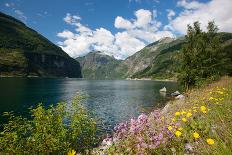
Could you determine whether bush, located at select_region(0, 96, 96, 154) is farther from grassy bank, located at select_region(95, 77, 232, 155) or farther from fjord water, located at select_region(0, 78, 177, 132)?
grassy bank, located at select_region(95, 77, 232, 155)

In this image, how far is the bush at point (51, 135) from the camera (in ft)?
27.3

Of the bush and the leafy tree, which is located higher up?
the leafy tree

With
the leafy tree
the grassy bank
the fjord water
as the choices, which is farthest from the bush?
the leafy tree

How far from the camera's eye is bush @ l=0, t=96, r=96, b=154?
8.31 metres

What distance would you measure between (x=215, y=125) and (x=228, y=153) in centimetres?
293

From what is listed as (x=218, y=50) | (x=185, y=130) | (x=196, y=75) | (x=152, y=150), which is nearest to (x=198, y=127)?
(x=185, y=130)

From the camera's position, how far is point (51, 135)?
8.39m

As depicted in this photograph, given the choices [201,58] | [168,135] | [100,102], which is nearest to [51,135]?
[168,135]

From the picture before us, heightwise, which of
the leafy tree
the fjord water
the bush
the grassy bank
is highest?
the leafy tree

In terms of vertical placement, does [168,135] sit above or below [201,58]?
below

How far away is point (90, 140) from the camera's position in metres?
9.02

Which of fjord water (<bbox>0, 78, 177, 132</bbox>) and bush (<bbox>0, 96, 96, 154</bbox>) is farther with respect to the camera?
fjord water (<bbox>0, 78, 177, 132</bbox>)

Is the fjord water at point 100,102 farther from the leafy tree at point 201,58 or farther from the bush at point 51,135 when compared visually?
the leafy tree at point 201,58

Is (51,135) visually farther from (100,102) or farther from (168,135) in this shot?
(100,102)
